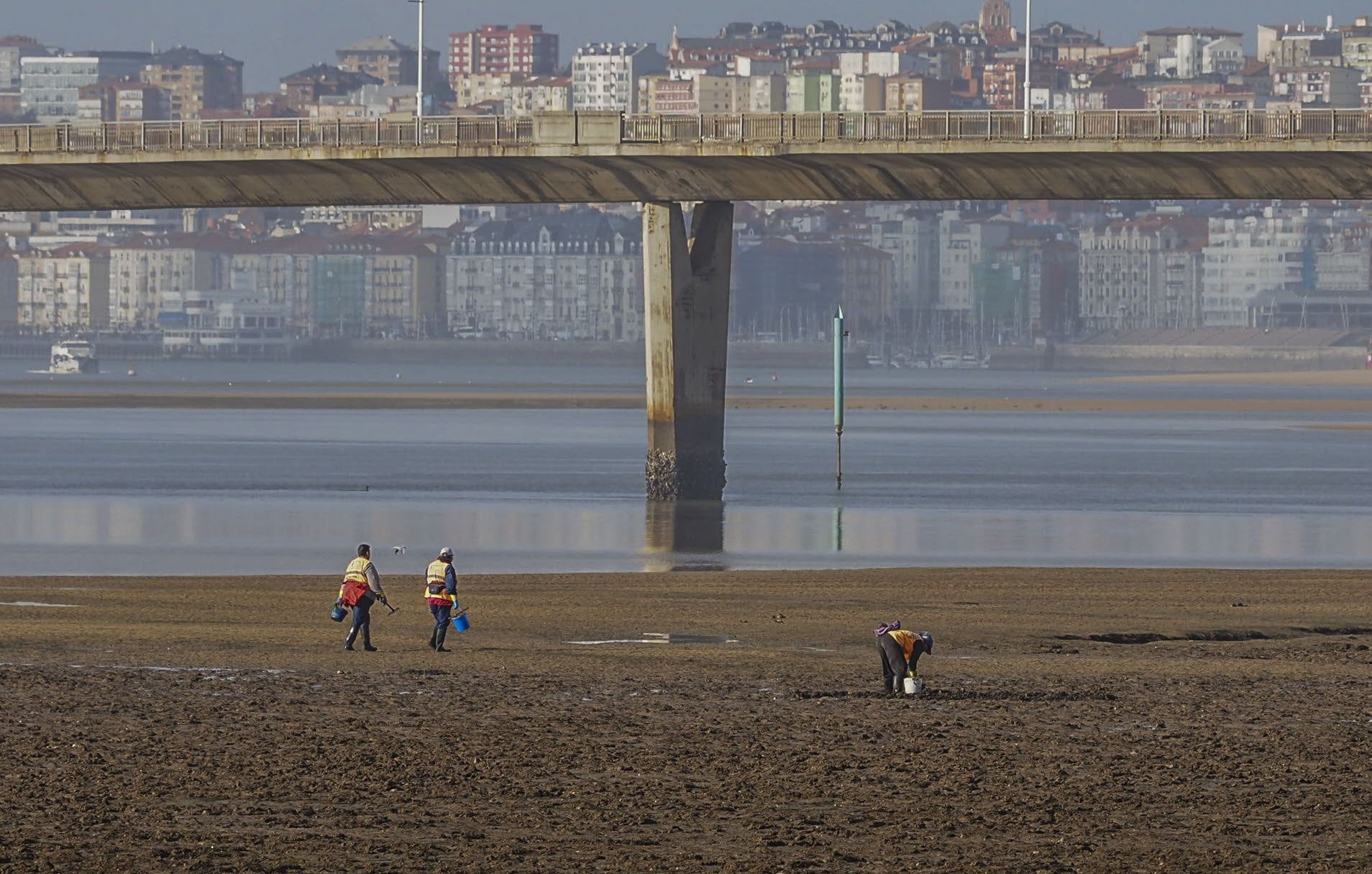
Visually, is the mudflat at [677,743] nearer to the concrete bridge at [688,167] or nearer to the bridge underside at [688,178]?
the concrete bridge at [688,167]

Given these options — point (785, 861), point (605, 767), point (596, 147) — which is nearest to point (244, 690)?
point (605, 767)

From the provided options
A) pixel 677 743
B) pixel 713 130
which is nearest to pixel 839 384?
pixel 713 130

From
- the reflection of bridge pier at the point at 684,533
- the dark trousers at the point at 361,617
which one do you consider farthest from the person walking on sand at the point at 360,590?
the reflection of bridge pier at the point at 684,533

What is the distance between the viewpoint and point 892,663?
27.1 meters

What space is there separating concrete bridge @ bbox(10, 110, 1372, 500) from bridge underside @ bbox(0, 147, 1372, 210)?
77 millimetres

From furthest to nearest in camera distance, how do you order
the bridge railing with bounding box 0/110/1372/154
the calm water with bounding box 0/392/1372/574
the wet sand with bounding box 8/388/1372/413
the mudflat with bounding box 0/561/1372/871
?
the wet sand with bounding box 8/388/1372/413
the bridge railing with bounding box 0/110/1372/154
the calm water with bounding box 0/392/1372/574
the mudflat with bounding box 0/561/1372/871

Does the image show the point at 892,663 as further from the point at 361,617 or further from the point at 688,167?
the point at 688,167

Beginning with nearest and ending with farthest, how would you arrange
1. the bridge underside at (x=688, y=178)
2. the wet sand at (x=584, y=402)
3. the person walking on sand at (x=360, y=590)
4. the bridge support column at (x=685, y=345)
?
the person walking on sand at (x=360, y=590) < the bridge underside at (x=688, y=178) < the bridge support column at (x=685, y=345) < the wet sand at (x=584, y=402)

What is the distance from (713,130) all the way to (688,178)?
9.08 ft

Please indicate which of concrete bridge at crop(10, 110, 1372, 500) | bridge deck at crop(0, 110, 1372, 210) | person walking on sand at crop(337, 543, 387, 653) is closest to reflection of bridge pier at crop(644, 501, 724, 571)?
concrete bridge at crop(10, 110, 1372, 500)

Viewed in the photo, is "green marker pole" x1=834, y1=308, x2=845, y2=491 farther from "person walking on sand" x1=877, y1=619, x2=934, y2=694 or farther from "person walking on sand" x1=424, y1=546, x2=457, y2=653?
"person walking on sand" x1=877, y1=619, x2=934, y2=694

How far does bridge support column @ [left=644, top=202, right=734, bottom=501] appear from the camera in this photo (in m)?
71.6

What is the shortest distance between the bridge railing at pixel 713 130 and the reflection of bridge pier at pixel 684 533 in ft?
33.9

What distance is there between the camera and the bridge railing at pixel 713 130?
209 feet
